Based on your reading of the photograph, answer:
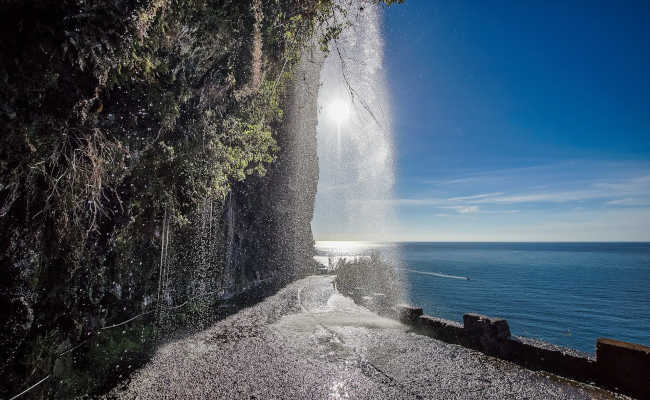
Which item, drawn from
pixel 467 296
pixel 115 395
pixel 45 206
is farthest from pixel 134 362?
pixel 467 296

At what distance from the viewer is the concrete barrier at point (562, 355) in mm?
4809

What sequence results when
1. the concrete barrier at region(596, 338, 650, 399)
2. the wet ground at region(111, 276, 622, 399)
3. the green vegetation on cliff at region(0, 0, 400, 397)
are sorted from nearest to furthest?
the green vegetation on cliff at region(0, 0, 400, 397) → the concrete barrier at region(596, 338, 650, 399) → the wet ground at region(111, 276, 622, 399)

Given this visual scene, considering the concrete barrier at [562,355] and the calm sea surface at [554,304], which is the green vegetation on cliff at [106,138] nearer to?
the concrete barrier at [562,355]

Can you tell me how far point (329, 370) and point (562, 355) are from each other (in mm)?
4630

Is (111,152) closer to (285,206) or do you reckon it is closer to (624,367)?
(624,367)

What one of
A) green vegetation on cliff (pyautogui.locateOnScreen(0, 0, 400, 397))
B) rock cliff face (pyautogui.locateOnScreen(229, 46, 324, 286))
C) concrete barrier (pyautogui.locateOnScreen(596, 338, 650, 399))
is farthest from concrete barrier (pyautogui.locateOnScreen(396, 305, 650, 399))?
rock cliff face (pyautogui.locateOnScreen(229, 46, 324, 286))

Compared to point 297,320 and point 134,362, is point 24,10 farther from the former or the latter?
point 297,320

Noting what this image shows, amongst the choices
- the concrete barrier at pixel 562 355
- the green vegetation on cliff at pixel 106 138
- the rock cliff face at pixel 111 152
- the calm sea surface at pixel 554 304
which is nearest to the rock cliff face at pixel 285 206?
the rock cliff face at pixel 111 152

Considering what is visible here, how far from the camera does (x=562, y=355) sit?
18.6 ft

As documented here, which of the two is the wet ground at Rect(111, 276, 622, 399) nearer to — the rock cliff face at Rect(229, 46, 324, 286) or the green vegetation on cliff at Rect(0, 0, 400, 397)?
the green vegetation on cliff at Rect(0, 0, 400, 397)

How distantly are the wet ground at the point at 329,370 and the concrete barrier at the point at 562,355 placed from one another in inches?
11.3

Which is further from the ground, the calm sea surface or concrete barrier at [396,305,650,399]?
concrete barrier at [396,305,650,399]

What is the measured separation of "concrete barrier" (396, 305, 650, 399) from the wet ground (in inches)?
11.3

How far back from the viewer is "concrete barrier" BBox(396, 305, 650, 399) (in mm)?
4809
